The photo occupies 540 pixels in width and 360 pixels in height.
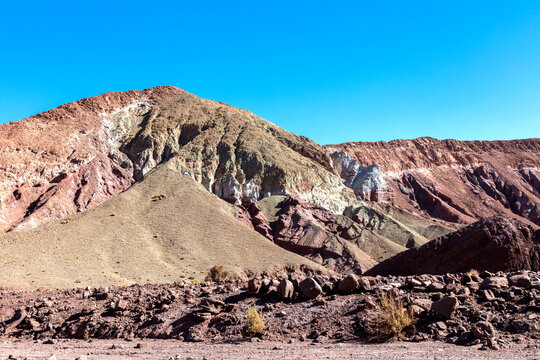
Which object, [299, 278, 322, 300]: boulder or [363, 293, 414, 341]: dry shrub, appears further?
[299, 278, 322, 300]: boulder

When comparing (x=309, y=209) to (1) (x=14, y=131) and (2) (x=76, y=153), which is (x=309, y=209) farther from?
(1) (x=14, y=131)

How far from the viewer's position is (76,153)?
77000 mm

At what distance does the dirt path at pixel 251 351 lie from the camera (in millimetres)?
8320

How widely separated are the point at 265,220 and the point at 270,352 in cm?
5933

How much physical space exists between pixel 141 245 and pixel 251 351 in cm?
4035

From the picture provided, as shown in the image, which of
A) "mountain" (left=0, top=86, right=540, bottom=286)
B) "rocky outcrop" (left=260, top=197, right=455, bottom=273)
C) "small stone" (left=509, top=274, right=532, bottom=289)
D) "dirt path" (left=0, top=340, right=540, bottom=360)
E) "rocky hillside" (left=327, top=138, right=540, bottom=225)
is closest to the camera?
"dirt path" (left=0, top=340, right=540, bottom=360)

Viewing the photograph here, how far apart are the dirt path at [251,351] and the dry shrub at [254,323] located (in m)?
0.51

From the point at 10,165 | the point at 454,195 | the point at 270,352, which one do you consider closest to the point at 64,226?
the point at 10,165

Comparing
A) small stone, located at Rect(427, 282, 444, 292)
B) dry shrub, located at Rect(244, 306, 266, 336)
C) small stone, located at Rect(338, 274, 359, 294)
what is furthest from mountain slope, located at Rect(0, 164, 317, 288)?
small stone, located at Rect(427, 282, 444, 292)

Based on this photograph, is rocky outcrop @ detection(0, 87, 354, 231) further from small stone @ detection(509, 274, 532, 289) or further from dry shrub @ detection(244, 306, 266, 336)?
small stone @ detection(509, 274, 532, 289)

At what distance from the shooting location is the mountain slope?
121ft

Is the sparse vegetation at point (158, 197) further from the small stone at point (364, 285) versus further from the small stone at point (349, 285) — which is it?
the small stone at point (364, 285)

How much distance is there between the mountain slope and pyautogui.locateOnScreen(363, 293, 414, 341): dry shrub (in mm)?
27922

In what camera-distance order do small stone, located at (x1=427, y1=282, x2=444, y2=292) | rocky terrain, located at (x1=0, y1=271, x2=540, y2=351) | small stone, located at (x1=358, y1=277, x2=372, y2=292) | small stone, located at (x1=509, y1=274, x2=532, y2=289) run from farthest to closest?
small stone, located at (x1=358, y1=277, x2=372, y2=292) → small stone, located at (x1=427, y1=282, x2=444, y2=292) → small stone, located at (x1=509, y1=274, x2=532, y2=289) → rocky terrain, located at (x1=0, y1=271, x2=540, y2=351)
